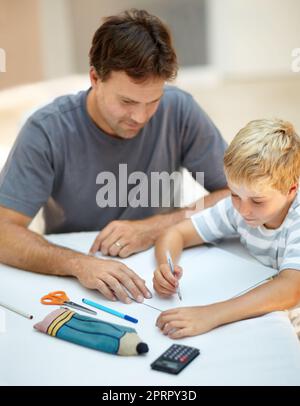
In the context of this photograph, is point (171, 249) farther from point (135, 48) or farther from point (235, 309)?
point (135, 48)

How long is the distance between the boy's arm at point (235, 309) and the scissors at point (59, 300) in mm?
183

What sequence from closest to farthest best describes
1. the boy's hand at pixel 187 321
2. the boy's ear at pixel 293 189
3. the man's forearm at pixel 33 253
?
A: the boy's hand at pixel 187 321, the boy's ear at pixel 293 189, the man's forearm at pixel 33 253

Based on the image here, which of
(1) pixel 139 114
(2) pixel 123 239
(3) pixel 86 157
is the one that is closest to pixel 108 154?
(3) pixel 86 157

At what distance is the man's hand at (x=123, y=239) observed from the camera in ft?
4.88

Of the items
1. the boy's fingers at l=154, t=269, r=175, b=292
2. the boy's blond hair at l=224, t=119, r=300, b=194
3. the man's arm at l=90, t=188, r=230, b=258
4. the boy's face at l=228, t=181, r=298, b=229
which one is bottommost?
the man's arm at l=90, t=188, r=230, b=258

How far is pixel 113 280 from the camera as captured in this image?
1.27 metres

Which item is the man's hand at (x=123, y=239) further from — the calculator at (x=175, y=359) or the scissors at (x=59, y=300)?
the calculator at (x=175, y=359)

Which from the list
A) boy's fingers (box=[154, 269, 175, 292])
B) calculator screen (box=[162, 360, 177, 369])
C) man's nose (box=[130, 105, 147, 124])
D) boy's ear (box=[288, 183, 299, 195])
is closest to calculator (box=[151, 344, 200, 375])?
calculator screen (box=[162, 360, 177, 369])

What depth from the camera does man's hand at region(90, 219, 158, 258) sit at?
1.49 m

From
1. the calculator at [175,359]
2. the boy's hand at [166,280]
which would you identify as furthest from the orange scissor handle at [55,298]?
the calculator at [175,359]

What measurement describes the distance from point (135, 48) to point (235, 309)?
2.28 ft

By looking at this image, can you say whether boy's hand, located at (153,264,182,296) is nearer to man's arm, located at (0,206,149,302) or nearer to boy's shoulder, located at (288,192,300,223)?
man's arm, located at (0,206,149,302)

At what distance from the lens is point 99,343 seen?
3.43ft

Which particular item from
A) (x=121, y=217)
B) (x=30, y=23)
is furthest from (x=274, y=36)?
(x=121, y=217)
